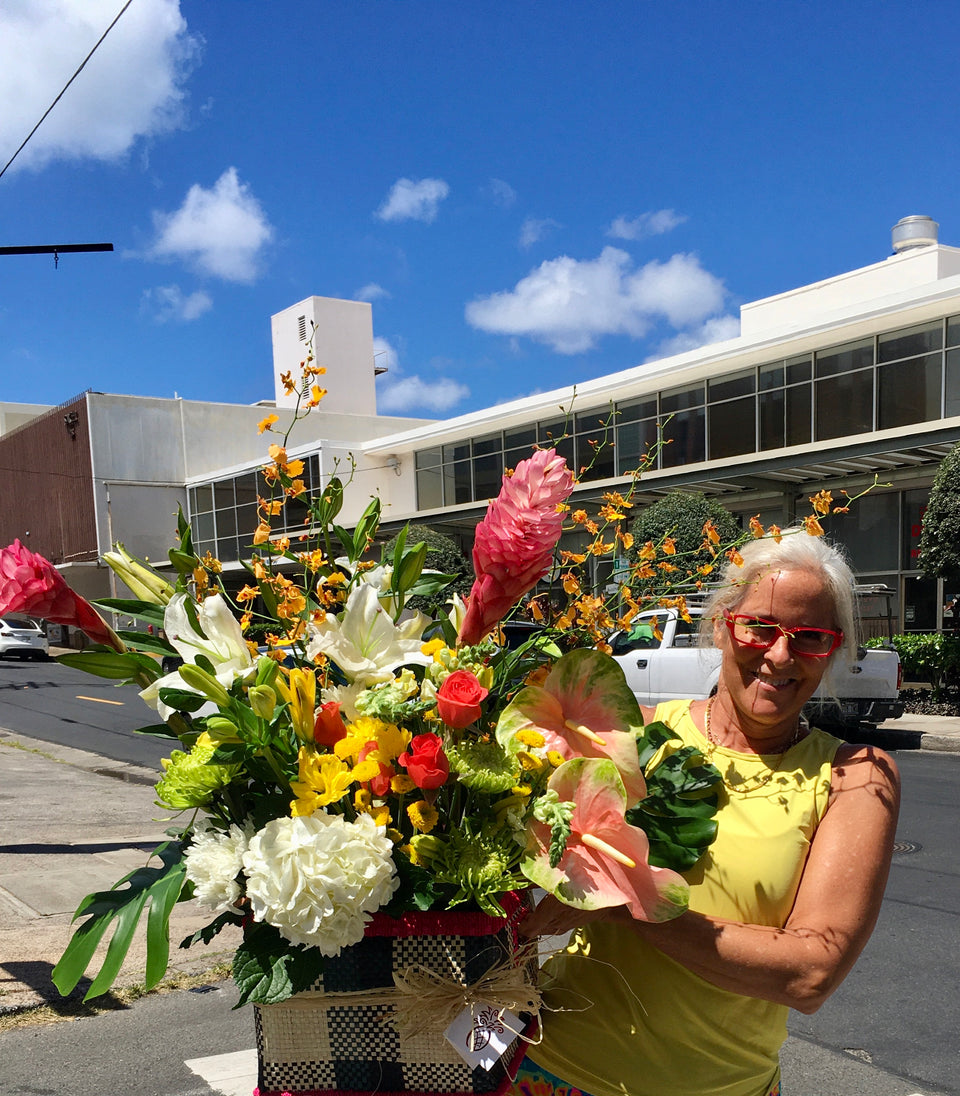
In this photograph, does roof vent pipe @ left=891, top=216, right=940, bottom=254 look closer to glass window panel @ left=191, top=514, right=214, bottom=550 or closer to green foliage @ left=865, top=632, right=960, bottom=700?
green foliage @ left=865, top=632, right=960, bottom=700

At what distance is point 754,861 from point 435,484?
Result: 2513 centimetres

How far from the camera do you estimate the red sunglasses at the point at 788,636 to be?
1.62 metres

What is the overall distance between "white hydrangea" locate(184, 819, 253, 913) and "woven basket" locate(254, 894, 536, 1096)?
177mm

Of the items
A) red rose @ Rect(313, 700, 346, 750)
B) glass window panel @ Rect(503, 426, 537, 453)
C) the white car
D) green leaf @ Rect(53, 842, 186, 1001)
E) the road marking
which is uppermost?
glass window panel @ Rect(503, 426, 537, 453)

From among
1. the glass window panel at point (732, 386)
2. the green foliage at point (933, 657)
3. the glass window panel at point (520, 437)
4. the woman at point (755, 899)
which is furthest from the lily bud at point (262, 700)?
the glass window panel at point (520, 437)

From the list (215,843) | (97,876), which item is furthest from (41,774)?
(215,843)

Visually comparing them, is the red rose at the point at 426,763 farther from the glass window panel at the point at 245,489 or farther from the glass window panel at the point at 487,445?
the glass window panel at the point at 245,489

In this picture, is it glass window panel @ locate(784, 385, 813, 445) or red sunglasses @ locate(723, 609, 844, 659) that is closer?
red sunglasses @ locate(723, 609, 844, 659)

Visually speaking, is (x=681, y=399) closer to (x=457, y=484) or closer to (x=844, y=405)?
(x=844, y=405)

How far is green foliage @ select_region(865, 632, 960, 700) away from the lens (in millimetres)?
14211

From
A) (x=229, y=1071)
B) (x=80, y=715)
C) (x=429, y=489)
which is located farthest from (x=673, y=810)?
(x=429, y=489)

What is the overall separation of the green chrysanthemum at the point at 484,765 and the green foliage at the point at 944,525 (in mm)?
12951

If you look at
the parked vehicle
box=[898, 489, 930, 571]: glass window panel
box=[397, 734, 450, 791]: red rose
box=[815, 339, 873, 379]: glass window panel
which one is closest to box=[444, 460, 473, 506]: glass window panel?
box=[815, 339, 873, 379]: glass window panel

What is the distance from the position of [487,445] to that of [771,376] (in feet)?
27.3
